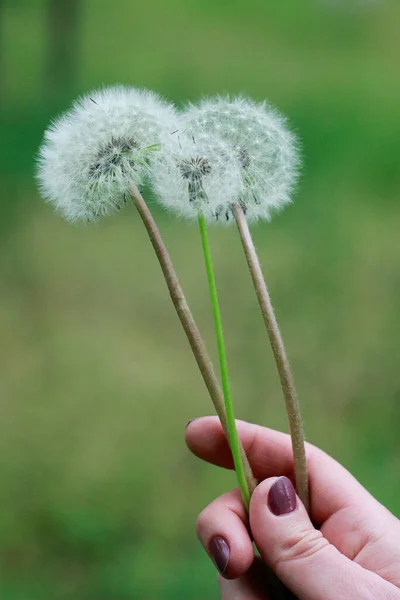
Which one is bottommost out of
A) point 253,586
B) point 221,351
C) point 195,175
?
point 253,586

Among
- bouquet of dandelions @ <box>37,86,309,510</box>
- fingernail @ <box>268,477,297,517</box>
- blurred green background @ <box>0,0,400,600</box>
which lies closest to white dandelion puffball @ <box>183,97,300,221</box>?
bouquet of dandelions @ <box>37,86,309,510</box>

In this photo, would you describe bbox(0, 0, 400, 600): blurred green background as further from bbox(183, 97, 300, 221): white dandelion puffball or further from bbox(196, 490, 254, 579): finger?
bbox(183, 97, 300, 221): white dandelion puffball

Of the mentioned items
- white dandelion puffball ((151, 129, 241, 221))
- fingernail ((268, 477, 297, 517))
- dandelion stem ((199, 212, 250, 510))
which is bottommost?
fingernail ((268, 477, 297, 517))

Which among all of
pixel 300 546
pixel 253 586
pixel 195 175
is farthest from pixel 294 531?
pixel 195 175

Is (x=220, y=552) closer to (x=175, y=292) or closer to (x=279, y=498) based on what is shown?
(x=279, y=498)

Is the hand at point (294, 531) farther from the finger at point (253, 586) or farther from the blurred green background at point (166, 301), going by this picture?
the blurred green background at point (166, 301)

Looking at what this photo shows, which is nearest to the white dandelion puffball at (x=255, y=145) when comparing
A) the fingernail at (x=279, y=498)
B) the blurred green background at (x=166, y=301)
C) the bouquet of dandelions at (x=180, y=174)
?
the bouquet of dandelions at (x=180, y=174)
